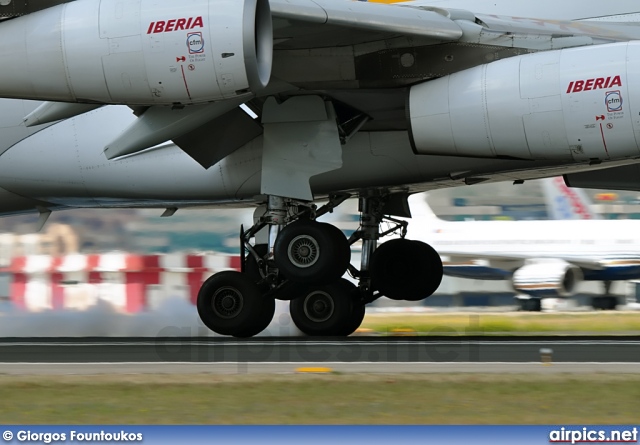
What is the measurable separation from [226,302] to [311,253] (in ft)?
5.00

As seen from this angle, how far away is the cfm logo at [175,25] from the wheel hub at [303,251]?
345 cm

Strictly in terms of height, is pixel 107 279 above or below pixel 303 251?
below

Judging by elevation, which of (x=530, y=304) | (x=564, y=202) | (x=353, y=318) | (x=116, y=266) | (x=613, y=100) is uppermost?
(x=613, y=100)

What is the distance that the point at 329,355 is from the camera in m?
11.5

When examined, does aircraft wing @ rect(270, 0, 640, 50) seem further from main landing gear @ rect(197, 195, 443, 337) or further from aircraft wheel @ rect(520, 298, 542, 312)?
aircraft wheel @ rect(520, 298, 542, 312)

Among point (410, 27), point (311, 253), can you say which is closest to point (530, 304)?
point (311, 253)

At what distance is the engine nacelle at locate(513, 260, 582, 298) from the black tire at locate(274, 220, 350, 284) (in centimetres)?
1415

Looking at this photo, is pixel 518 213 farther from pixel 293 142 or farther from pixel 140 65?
pixel 140 65

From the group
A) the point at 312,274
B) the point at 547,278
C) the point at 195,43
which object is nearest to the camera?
the point at 195,43

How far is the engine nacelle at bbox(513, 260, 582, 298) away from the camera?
27.3 metres

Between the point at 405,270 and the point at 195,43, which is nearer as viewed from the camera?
the point at 195,43

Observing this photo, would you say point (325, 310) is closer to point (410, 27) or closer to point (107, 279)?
point (107, 279)

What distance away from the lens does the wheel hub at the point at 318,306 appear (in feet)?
53.2

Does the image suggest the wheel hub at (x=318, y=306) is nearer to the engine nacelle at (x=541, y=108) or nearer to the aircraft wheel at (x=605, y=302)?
the engine nacelle at (x=541, y=108)
